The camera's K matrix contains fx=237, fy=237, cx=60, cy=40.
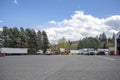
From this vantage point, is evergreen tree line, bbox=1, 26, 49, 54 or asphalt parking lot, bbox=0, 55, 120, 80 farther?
evergreen tree line, bbox=1, 26, 49, 54

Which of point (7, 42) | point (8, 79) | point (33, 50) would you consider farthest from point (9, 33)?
point (8, 79)

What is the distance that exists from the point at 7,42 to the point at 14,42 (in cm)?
323

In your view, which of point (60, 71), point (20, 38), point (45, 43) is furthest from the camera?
point (45, 43)

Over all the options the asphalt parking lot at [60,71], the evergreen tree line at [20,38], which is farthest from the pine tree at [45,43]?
the asphalt parking lot at [60,71]

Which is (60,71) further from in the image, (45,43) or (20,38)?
(45,43)

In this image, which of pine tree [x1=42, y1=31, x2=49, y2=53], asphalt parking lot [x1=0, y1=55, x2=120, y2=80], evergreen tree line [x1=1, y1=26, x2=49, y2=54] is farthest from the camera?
pine tree [x1=42, y1=31, x2=49, y2=53]

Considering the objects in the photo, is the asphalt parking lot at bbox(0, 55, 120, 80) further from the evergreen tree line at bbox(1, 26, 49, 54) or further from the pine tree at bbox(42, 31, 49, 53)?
the pine tree at bbox(42, 31, 49, 53)

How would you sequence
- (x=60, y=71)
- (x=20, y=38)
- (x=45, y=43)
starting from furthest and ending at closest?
(x=45, y=43) < (x=20, y=38) < (x=60, y=71)

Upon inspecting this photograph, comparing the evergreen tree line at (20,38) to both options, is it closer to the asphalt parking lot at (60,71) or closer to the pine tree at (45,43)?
the pine tree at (45,43)

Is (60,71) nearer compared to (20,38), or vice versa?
(60,71)

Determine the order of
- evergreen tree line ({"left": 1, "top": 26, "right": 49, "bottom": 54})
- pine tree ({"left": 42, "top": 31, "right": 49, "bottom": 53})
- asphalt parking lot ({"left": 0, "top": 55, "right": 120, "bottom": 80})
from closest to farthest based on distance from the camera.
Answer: asphalt parking lot ({"left": 0, "top": 55, "right": 120, "bottom": 80}), evergreen tree line ({"left": 1, "top": 26, "right": 49, "bottom": 54}), pine tree ({"left": 42, "top": 31, "right": 49, "bottom": 53})

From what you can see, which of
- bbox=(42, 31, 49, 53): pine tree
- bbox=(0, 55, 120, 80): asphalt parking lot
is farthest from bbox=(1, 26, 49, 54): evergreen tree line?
bbox=(0, 55, 120, 80): asphalt parking lot

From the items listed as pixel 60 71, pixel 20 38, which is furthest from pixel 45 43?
pixel 60 71

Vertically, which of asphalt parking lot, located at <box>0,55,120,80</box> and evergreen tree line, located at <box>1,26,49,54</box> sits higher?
evergreen tree line, located at <box>1,26,49,54</box>
